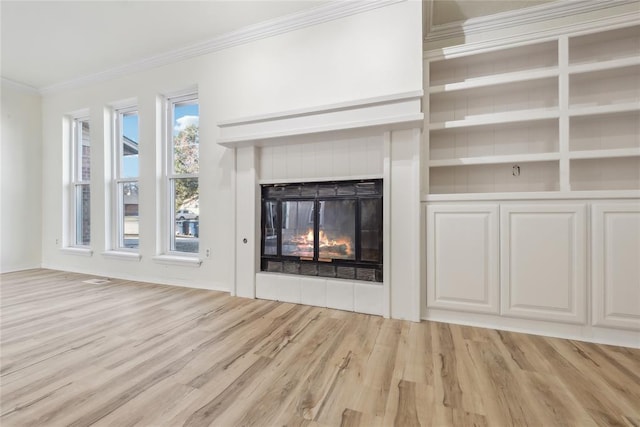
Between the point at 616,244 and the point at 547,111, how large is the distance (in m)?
1.11

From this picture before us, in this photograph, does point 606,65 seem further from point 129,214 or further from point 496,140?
point 129,214

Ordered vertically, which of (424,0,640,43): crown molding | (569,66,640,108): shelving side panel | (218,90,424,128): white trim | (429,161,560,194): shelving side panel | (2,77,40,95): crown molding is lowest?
(429,161,560,194): shelving side panel

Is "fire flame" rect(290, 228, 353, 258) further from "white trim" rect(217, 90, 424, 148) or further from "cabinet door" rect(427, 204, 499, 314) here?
"white trim" rect(217, 90, 424, 148)

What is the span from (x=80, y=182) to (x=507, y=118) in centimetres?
574

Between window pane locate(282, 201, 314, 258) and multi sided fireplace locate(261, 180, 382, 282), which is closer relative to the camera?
multi sided fireplace locate(261, 180, 382, 282)

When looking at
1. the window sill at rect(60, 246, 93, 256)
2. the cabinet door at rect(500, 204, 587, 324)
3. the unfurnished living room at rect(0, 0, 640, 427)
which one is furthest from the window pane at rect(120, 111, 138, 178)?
the cabinet door at rect(500, 204, 587, 324)

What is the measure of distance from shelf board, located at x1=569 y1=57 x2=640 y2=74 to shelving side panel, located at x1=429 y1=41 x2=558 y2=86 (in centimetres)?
35

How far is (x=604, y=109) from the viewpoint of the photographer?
2.13 meters

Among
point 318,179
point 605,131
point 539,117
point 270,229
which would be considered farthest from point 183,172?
point 605,131

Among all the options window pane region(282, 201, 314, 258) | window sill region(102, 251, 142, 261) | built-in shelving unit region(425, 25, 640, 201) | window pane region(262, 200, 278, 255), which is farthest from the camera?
window sill region(102, 251, 142, 261)

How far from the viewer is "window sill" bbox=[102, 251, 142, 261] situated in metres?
3.71

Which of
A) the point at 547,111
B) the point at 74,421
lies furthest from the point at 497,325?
the point at 74,421

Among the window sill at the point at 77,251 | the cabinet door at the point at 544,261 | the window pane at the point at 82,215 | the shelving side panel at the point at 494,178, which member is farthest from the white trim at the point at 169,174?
the cabinet door at the point at 544,261

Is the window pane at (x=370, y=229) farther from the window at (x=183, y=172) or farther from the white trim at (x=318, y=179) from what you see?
the window at (x=183, y=172)
